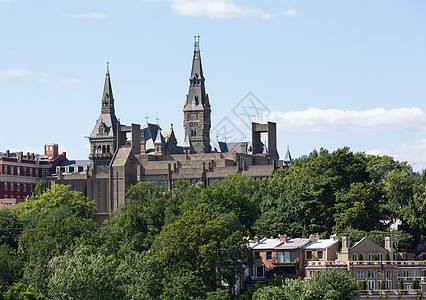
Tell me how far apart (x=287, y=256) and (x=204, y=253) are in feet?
37.0

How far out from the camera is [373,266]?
323 feet

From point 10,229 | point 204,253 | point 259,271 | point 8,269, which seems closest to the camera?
point 204,253

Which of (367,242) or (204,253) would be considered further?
(367,242)

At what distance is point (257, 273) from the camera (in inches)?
4131

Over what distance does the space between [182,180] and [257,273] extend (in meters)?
43.7

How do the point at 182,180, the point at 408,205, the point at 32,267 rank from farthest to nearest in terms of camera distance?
1. the point at 182,180
2. the point at 408,205
3. the point at 32,267

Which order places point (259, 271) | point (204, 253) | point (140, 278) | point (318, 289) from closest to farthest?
point (318, 289) → point (140, 278) → point (204, 253) → point (259, 271)

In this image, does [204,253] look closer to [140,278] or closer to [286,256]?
[140,278]

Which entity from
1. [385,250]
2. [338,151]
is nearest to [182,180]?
[338,151]

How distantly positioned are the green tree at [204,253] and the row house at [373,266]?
8201 mm

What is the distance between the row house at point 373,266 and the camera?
98.2 m

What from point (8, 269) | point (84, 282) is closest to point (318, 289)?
point (84, 282)

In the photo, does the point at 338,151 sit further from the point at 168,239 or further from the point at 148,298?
the point at 148,298

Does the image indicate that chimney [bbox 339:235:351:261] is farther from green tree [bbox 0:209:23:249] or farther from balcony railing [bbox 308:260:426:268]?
green tree [bbox 0:209:23:249]
